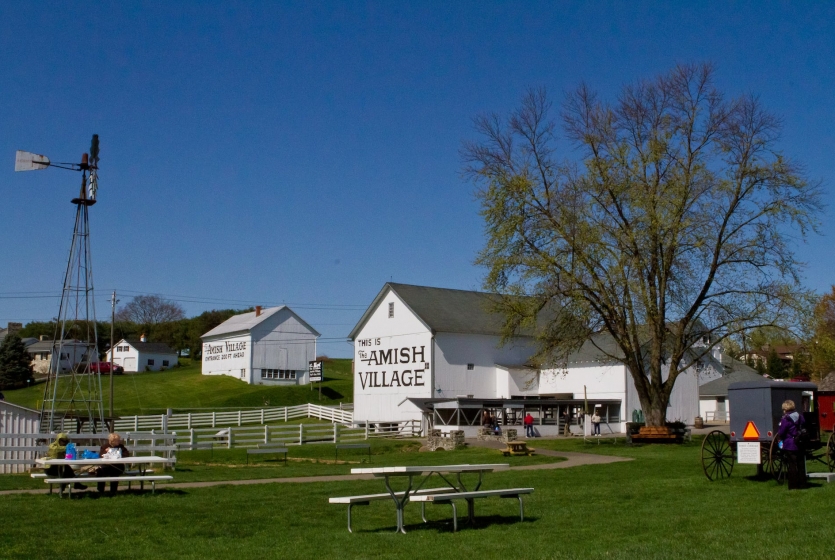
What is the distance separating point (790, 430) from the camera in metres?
14.4

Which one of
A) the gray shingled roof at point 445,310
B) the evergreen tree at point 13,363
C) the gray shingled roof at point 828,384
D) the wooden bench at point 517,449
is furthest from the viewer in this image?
the evergreen tree at point 13,363

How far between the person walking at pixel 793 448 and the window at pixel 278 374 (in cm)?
7145

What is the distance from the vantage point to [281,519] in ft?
40.4

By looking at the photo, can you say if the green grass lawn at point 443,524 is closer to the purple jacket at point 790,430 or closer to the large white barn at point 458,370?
the purple jacket at point 790,430

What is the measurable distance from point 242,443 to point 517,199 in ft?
55.4

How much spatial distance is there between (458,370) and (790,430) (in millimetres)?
37332

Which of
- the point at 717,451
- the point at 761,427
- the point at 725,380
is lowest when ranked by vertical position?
the point at 717,451

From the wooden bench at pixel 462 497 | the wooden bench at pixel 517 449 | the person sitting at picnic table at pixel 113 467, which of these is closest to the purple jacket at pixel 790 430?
the wooden bench at pixel 462 497

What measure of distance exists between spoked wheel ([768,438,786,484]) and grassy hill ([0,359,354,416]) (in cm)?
5218

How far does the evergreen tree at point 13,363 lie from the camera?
87562 millimetres

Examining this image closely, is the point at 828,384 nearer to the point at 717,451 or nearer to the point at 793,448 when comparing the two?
the point at 717,451

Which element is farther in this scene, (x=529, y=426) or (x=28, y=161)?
(x=529, y=426)

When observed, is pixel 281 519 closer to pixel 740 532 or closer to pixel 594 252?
pixel 740 532

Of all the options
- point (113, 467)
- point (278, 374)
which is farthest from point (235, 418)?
point (113, 467)
